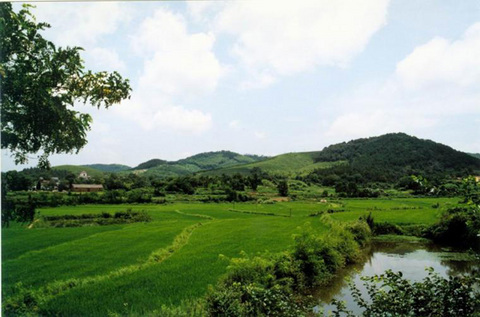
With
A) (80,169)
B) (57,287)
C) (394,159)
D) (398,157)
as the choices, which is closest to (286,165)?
(394,159)

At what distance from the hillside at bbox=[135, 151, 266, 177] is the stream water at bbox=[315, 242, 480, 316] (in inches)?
130

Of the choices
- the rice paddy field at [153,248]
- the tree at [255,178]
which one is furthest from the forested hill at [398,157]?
the tree at [255,178]

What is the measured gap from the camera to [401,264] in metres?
8.48

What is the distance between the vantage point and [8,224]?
4734 mm

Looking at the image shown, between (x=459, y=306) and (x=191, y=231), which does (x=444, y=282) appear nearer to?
(x=459, y=306)

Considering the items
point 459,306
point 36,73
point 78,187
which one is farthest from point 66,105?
point 459,306

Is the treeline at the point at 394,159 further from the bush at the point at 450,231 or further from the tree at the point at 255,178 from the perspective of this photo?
the bush at the point at 450,231

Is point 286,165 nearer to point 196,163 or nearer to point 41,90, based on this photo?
point 196,163

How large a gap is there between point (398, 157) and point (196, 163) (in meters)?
4.41

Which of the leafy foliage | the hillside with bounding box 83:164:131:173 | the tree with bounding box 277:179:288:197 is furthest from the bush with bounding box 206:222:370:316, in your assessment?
the hillside with bounding box 83:164:131:173

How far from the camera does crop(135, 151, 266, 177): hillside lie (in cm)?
700

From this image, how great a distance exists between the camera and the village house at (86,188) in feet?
22.8

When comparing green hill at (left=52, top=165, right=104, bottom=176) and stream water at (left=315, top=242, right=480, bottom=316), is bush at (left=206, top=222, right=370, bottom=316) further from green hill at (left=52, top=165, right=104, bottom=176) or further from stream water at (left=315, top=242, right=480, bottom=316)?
green hill at (left=52, top=165, right=104, bottom=176)

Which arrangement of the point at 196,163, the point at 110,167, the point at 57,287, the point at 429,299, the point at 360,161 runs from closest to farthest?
the point at 429,299
the point at 57,287
the point at 110,167
the point at 360,161
the point at 196,163
